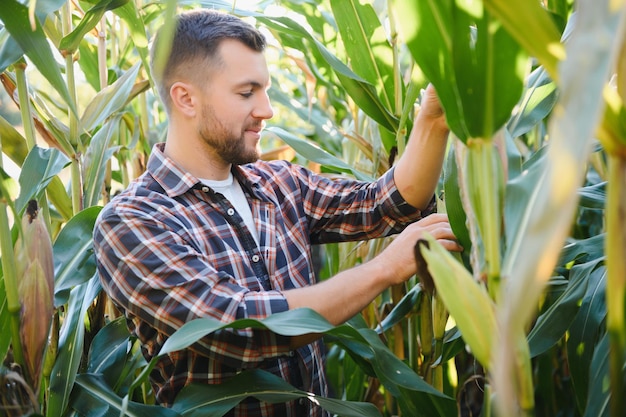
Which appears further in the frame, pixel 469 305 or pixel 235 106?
pixel 235 106

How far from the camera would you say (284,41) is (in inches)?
60.1

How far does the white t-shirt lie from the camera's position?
4.38 ft

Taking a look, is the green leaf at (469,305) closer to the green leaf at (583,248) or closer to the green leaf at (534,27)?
the green leaf at (534,27)

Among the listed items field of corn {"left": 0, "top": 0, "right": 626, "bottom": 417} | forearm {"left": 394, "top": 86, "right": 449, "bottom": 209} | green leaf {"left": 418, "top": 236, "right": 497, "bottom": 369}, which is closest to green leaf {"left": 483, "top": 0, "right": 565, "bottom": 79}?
field of corn {"left": 0, "top": 0, "right": 626, "bottom": 417}

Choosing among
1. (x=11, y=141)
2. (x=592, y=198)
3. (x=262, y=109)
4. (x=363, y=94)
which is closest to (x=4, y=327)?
(x=11, y=141)

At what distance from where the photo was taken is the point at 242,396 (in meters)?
1.06

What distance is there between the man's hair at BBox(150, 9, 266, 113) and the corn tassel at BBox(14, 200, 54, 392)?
0.53 meters

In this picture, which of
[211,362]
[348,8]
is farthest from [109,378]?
[348,8]

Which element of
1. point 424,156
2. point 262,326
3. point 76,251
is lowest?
point 262,326

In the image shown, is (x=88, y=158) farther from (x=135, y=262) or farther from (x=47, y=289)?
(x=47, y=289)

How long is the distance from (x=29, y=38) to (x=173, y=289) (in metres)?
0.42

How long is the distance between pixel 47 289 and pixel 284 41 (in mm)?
823

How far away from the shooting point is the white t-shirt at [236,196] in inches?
52.6

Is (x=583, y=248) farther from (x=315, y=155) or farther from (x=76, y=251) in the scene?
(x=76, y=251)
